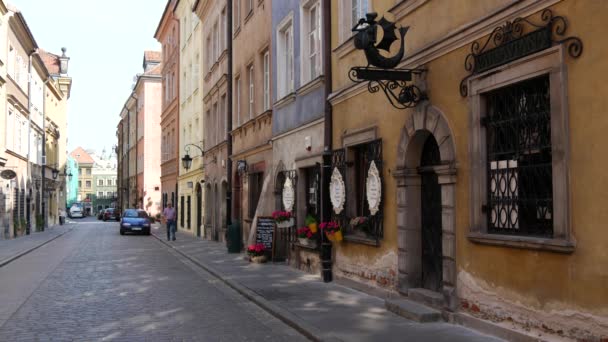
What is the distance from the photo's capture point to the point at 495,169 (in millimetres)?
7680

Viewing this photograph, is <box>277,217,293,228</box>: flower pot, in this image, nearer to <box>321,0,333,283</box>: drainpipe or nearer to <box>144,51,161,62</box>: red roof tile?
<box>321,0,333,283</box>: drainpipe

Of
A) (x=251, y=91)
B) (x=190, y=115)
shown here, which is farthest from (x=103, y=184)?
(x=251, y=91)

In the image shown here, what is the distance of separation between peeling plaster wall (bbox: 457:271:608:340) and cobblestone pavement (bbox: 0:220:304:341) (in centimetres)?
223

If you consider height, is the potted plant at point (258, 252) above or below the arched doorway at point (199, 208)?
below

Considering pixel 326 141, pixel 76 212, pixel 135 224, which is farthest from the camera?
pixel 76 212

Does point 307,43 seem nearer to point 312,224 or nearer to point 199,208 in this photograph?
point 312,224

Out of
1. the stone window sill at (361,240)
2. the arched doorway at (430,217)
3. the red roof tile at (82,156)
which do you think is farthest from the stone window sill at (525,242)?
the red roof tile at (82,156)

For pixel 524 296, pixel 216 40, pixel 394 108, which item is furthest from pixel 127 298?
pixel 216 40

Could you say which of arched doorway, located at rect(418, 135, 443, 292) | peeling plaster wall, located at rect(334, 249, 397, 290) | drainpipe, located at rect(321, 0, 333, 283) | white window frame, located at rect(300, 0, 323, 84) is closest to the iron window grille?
drainpipe, located at rect(321, 0, 333, 283)

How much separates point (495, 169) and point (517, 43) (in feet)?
4.95

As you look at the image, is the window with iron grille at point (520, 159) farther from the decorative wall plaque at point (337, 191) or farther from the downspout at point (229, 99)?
the downspout at point (229, 99)

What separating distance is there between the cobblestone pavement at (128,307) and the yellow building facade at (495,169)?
2325 millimetres

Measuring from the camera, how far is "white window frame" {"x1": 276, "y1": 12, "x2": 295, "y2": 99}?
17.1m

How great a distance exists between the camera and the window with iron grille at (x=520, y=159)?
6848 mm
